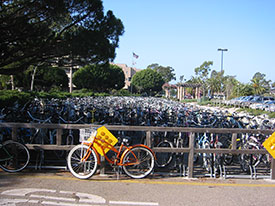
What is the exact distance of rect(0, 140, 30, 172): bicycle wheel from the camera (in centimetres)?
461

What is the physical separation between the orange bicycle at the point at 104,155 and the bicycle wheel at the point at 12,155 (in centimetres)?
94

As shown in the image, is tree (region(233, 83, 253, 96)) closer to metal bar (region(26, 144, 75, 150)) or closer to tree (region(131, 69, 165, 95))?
tree (region(131, 69, 165, 95))

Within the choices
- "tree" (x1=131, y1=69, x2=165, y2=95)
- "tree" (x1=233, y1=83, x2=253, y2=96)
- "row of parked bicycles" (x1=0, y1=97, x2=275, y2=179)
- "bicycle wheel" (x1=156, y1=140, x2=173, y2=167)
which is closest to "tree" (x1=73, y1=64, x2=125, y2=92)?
"tree" (x1=131, y1=69, x2=165, y2=95)

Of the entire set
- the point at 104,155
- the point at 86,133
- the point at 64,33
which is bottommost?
the point at 104,155

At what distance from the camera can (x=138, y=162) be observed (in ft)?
14.9

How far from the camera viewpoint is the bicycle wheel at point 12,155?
4.61 meters

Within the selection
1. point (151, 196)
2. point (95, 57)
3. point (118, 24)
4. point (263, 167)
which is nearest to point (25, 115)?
point (95, 57)

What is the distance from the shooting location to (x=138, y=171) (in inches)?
183

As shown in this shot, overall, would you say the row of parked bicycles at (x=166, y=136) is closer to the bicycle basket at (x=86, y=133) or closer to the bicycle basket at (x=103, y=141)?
the bicycle basket at (x=103, y=141)

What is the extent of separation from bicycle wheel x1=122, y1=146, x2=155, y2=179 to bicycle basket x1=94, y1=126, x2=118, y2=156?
1.18ft

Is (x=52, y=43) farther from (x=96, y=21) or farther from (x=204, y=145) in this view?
(x=204, y=145)

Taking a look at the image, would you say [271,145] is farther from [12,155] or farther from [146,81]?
[146,81]

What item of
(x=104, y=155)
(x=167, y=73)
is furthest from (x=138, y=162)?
(x=167, y=73)

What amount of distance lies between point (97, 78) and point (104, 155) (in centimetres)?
4810
